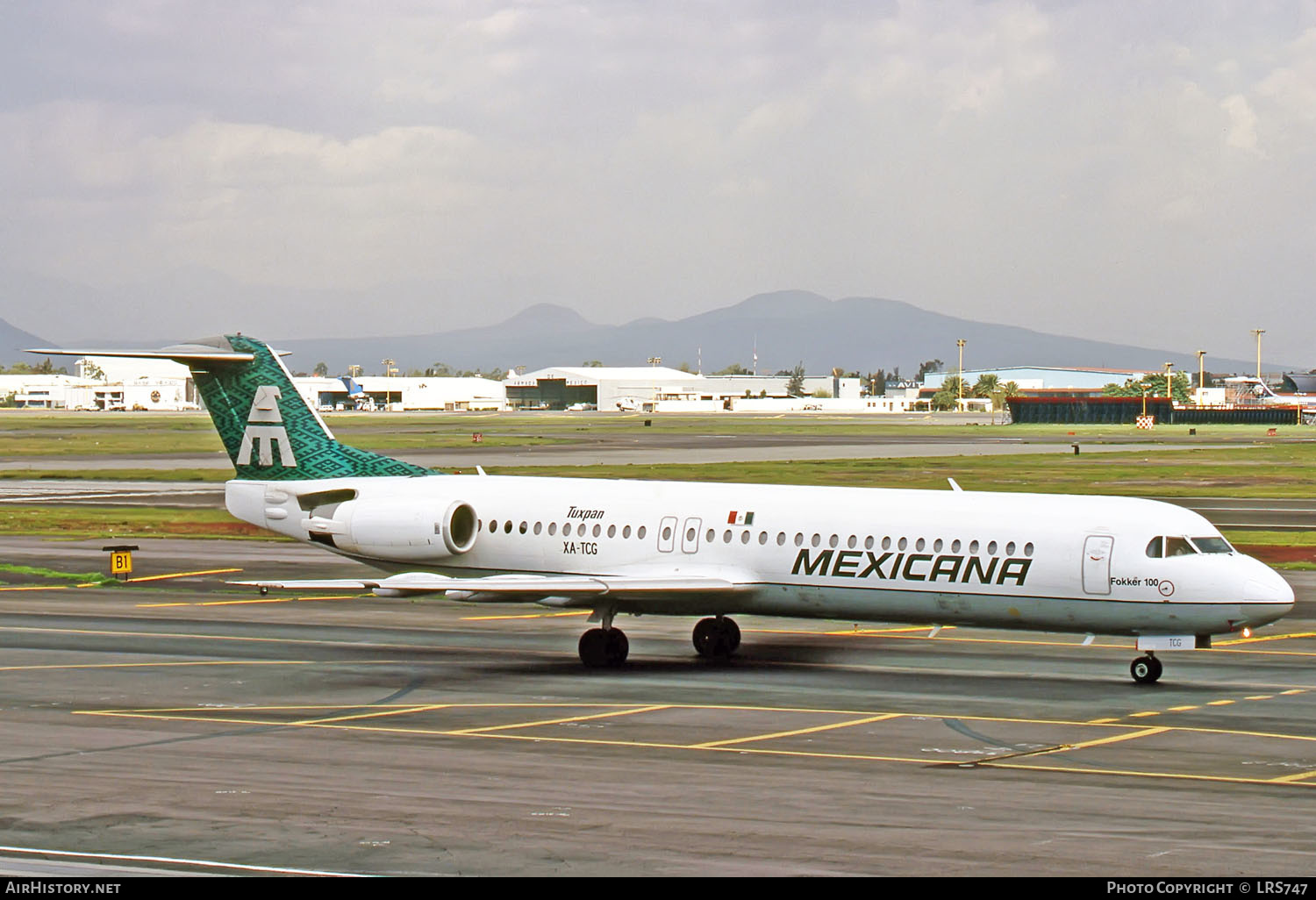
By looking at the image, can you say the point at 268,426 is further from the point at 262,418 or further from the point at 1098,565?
the point at 1098,565

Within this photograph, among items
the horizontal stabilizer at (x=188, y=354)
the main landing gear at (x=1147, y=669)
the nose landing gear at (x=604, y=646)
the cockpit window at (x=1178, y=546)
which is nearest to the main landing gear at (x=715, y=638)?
the nose landing gear at (x=604, y=646)

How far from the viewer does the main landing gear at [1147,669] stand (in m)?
30.0

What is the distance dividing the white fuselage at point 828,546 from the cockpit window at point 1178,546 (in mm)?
162

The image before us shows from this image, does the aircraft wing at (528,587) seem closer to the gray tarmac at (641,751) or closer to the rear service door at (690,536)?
the rear service door at (690,536)

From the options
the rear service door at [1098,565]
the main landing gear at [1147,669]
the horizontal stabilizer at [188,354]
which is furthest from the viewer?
the horizontal stabilizer at [188,354]

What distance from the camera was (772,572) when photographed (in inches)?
1250

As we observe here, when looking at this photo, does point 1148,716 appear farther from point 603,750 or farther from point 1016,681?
point 603,750

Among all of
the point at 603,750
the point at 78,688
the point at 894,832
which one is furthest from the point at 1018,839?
the point at 78,688

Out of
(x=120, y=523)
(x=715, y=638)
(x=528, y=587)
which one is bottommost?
(x=715, y=638)

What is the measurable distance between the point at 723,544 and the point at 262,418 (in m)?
11.7

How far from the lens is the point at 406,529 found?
113 ft

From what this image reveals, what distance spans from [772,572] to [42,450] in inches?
4122

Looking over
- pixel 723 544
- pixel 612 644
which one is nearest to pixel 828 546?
pixel 723 544

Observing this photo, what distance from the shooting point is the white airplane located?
29.2 meters
